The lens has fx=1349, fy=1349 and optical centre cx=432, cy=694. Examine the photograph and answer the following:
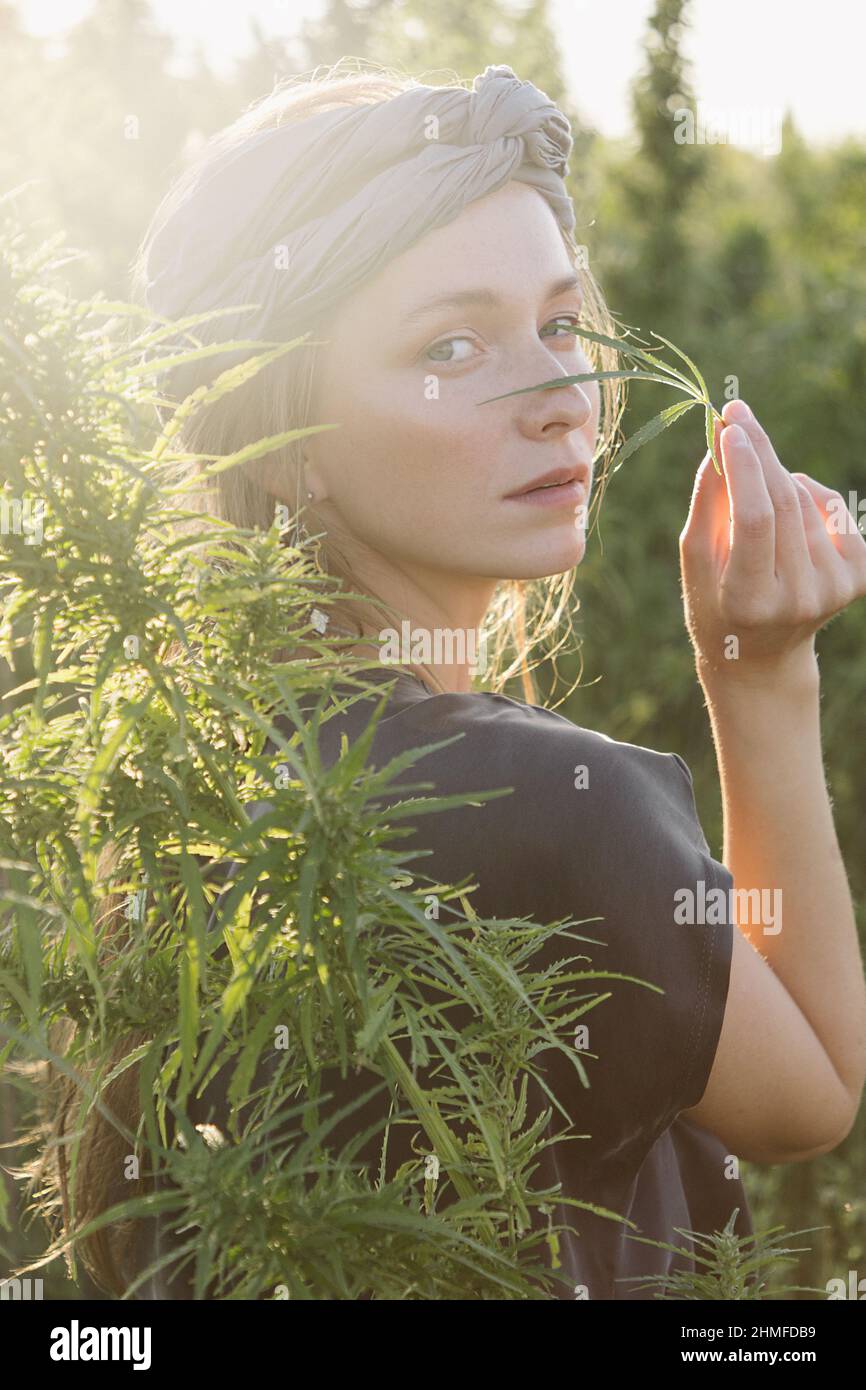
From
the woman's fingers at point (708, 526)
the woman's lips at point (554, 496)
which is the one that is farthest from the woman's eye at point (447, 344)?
the woman's fingers at point (708, 526)

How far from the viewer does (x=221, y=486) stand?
1.21m

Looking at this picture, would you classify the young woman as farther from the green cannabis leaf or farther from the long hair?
the green cannabis leaf

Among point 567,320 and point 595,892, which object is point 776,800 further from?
point 567,320

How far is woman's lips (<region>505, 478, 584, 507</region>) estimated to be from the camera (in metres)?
1.08

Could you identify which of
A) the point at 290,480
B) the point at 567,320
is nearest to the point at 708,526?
the point at 567,320

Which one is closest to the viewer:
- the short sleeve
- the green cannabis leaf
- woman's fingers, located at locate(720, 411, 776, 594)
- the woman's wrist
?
the green cannabis leaf

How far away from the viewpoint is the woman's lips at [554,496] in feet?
3.53

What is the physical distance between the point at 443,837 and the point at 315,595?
14.7 inches

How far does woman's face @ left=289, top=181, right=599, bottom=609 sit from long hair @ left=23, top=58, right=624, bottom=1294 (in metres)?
0.04

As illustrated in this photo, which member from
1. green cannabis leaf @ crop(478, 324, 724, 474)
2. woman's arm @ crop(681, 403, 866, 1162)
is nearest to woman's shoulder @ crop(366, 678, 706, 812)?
woman's arm @ crop(681, 403, 866, 1162)

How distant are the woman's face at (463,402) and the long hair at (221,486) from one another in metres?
0.04

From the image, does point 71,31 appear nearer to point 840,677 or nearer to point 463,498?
point 840,677

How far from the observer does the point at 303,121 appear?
117 centimetres

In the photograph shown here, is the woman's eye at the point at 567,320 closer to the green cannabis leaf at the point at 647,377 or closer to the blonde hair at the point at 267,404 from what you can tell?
the blonde hair at the point at 267,404
